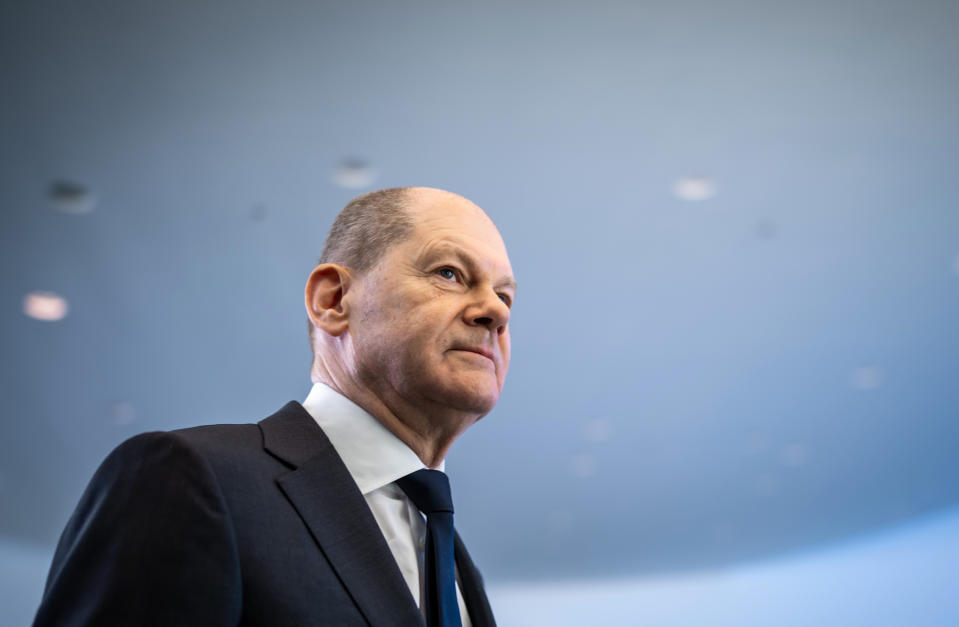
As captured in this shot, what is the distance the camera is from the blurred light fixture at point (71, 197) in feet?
11.2

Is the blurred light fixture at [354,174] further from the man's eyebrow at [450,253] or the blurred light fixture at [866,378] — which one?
Result: the blurred light fixture at [866,378]

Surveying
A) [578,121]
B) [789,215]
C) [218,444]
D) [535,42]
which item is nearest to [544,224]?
[578,121]

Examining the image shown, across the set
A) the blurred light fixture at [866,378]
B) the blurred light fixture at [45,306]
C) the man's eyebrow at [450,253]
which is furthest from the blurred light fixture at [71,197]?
the blurred light fixture at [866,378]

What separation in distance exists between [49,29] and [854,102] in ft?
9.78

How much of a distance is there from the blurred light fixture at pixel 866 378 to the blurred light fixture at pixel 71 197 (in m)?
3.54

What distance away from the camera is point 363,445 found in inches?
48.1

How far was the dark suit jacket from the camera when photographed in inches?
35.5

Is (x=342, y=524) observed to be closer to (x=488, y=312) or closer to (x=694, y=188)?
(x=488, y=312)

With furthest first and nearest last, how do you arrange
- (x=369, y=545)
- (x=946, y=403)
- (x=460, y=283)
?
1. (x=946, y=403)
2. (x=460, y=283)
3. (x=369, y=545)

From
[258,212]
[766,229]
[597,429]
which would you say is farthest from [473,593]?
[597,429]

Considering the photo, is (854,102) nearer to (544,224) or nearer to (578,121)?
(578,121)

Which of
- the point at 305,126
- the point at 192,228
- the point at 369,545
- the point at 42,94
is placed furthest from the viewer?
the point at 192,228

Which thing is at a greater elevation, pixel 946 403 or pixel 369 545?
pixel 946 403

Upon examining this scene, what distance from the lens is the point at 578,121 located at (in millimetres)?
3371
